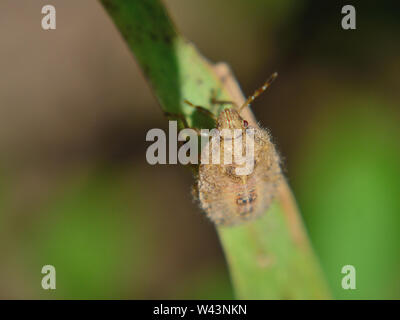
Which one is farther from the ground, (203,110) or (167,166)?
(167,166)

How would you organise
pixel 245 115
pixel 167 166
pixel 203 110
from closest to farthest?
pixel 203 110 → pixel 245 115 → pixel 167 166

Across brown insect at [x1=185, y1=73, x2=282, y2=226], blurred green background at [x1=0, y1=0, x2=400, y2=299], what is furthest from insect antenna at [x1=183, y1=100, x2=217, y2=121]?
blurred green background at [x1=0, y1=0, x2=400, y2=299]

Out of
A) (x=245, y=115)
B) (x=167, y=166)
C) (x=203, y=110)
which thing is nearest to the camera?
(x=203, y=110)

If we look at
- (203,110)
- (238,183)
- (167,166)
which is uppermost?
(167,166)

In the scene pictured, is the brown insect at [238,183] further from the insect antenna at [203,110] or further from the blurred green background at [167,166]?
the blurred green background at [167,166]

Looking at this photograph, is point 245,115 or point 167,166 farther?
point 167,166

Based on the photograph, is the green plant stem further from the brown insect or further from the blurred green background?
the blurred green background

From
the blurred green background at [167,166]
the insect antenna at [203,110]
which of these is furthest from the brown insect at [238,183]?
the blurred green background at [167,166]

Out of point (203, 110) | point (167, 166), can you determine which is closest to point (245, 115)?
point (203, 110)

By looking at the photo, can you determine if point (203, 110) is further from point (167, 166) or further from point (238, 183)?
point (167, 166)
